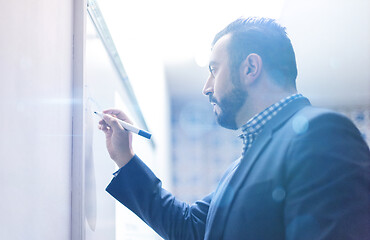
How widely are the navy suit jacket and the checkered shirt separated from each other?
3 centimetres

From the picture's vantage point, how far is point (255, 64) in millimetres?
928

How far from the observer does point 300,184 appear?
2.05ft

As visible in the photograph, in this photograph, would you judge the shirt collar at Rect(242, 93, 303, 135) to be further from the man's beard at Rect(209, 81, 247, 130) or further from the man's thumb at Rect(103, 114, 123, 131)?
the man's thumb at Rect(103, 114, 123, 131)

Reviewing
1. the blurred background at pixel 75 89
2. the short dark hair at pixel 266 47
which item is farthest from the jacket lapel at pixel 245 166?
the blurred background at pixel 75 89

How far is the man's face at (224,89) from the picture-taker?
94 centimetres

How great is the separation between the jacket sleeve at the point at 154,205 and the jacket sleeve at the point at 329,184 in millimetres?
407

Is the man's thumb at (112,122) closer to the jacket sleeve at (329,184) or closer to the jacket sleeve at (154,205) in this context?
the jacket sleeve at (154,205)

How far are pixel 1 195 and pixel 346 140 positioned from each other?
0.53 meters

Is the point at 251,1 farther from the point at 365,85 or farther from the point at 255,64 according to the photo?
the point at 365,85

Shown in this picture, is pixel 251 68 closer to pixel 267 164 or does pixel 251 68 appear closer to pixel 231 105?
pixel 231 105

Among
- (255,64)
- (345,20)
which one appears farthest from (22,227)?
(345,20)

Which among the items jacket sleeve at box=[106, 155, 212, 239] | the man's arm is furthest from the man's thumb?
jacket sleeve at box=[106, 155, 212, 239]

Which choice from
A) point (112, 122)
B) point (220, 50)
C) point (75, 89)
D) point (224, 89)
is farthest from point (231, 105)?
point (75, 89)

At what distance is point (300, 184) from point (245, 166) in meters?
0.17
